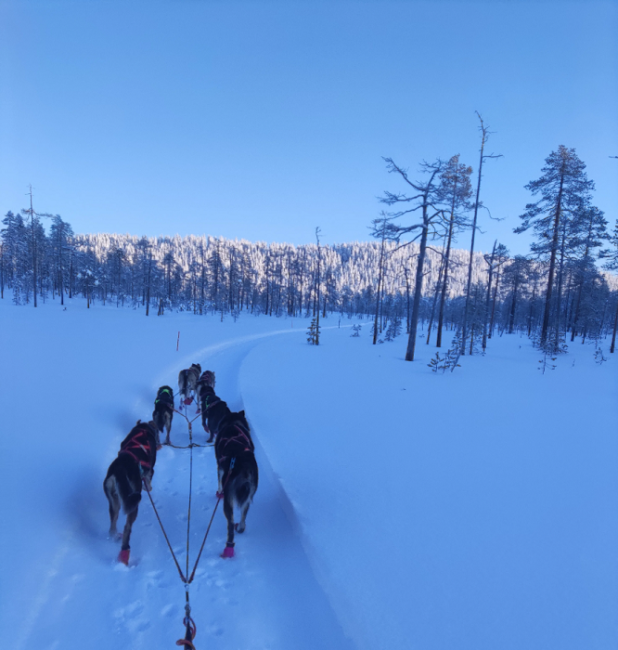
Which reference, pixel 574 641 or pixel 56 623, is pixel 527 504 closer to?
pixel 574 641

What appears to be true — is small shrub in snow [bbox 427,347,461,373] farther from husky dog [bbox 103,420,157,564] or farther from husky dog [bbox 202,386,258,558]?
husky dog [bbox 103,420,157,564]

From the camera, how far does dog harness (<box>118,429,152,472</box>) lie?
141 inches

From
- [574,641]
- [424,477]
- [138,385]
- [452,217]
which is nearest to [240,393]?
[138,385]

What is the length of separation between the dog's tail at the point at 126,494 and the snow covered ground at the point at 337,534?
0.54 metres

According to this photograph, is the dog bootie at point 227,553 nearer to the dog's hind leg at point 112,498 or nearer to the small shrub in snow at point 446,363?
the dog's hind leg at point 112,498

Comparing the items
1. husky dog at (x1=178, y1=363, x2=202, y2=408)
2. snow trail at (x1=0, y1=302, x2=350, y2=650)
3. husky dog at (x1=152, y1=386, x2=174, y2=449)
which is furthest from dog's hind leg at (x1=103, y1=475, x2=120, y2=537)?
husky dog at (x1=178, y1=363, x2=202, y2=408)

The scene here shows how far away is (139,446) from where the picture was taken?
12.4 ft

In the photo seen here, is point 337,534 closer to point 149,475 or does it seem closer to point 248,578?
point 248,578

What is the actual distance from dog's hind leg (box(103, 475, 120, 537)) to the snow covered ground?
0.18 meters

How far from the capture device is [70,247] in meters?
46.1

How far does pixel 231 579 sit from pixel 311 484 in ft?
5.24

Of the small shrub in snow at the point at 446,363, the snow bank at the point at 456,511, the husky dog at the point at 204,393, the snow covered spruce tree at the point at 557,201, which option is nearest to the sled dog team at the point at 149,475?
the snow bank at the point at 456,511

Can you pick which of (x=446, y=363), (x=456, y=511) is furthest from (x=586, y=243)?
(x=456, y=511)

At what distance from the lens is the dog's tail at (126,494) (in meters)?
3.21
